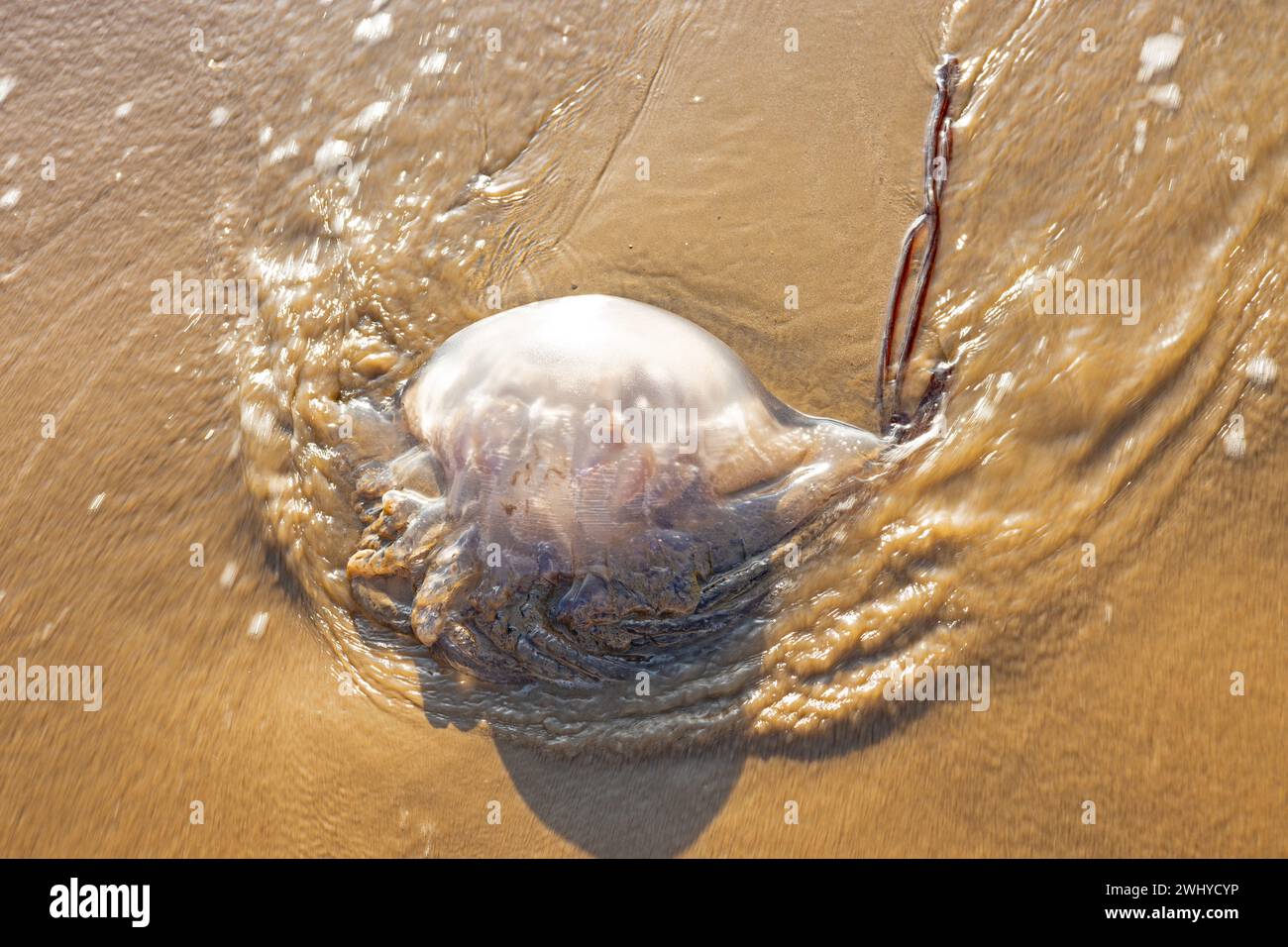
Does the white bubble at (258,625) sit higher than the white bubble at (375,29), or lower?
lower

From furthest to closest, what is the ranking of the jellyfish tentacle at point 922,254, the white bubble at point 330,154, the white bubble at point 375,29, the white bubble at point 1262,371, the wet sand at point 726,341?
the white bubble at point 375,29 < the white bubble at point 330,154 < the jellyfish tentacle at point 922,254 < the white bubble at point 1262,371 < the wet sand at point 726,341

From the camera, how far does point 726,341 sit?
2.56 metres

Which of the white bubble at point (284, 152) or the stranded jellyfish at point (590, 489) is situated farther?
the white bubble at point (284, 152)

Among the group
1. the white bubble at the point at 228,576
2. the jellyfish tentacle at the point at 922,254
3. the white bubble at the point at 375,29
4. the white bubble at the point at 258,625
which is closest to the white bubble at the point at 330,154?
the white bubble at the point at 375,29

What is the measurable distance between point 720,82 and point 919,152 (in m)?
0.69

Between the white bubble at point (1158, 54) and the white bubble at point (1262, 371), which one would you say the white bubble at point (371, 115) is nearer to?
the white bubble at point (1158, 54)

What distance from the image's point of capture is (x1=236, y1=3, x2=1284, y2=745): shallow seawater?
7.38 ft

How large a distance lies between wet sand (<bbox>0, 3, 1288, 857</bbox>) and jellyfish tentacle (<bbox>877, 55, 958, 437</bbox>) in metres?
0.04

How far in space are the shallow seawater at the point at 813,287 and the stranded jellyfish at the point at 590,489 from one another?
0.10 meters

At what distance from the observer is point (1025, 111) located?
2.56m

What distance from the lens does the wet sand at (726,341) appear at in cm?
212

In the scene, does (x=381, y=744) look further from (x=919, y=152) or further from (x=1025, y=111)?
(x=1025, y=111)

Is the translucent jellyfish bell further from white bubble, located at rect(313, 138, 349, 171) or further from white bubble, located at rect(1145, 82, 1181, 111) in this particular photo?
white bubble, located at rect(1145, 82, 1181, 111)
